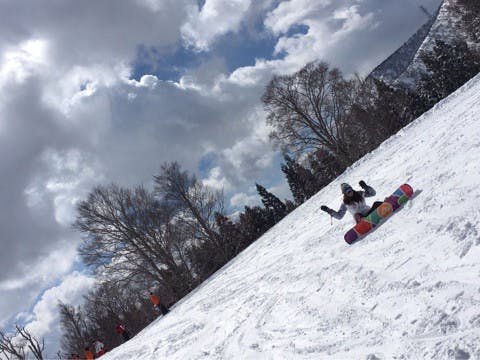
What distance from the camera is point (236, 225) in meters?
44.5

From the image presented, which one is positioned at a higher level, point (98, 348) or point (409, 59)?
point (409, 59)

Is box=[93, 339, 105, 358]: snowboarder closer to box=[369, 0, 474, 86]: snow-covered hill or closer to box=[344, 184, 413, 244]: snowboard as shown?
box=[344, 184, 413, 244]: snowboard

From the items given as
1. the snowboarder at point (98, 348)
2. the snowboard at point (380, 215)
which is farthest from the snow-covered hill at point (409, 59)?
the snowboard at point (380, 215)

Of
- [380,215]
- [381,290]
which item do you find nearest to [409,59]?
[380,215]

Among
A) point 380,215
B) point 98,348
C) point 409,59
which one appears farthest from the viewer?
point 409,59

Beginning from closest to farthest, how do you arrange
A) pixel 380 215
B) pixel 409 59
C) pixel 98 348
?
pixel 380 215
pixel 98 348
pixel 409 59

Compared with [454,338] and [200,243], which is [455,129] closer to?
[454,338]

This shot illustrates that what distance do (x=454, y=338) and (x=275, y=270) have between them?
209 inches

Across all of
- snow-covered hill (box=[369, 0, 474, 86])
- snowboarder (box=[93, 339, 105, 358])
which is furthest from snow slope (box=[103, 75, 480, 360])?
snow-covered hill (box=[369, 0, 474, 86])

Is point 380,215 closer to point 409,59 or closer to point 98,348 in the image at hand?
point 98,348

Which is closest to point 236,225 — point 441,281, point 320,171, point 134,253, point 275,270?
point 320,171

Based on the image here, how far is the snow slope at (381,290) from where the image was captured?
3.12m

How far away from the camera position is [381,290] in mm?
4039

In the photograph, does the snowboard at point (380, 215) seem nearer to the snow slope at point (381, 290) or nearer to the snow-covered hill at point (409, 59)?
the snow slope at point (381, 290)
